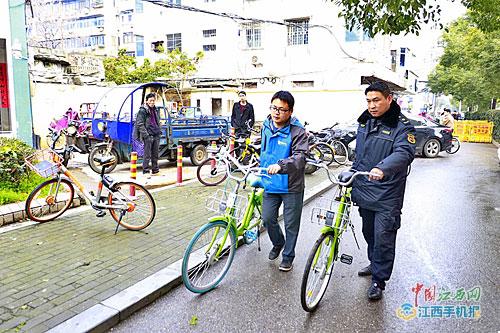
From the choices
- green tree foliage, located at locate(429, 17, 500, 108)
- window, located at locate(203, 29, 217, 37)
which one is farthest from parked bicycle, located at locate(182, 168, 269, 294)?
window, located at locate(203, 29, 217, 37)

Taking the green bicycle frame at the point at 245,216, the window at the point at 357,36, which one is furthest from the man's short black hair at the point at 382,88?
the window at the point at 357,36

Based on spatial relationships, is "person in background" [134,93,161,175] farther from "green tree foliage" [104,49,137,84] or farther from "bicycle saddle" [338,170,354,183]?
"green tree foliage" [104,49,137,84]

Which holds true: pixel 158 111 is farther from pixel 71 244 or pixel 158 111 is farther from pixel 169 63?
A: pixel 169 63

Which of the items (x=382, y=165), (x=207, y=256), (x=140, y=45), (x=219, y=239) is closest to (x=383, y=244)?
(x=382, y=165)

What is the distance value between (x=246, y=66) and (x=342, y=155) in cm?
1414

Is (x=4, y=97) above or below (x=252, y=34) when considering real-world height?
below

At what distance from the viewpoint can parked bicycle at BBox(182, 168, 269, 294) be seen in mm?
3750

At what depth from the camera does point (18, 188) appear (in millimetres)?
6457

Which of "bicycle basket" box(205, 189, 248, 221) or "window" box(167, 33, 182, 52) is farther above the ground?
"window" box(167, 33, 182, 52)

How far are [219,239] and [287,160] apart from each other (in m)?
1.02

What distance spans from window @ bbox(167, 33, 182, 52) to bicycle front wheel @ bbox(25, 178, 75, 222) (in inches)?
879

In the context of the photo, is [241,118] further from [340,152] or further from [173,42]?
[173,42]

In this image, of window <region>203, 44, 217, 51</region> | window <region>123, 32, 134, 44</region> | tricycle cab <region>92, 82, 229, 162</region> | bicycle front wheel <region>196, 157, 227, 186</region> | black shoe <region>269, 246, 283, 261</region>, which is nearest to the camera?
black shoe <region>269, 246, 283, 261</region>

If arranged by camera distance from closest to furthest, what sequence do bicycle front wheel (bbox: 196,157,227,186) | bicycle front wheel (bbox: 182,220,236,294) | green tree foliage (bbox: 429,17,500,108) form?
bicycle front wheel (bbox: 182,220,236,294) → bicycle front wheel (bbox: 196,157,227,186) → green tree foliage (bbox: 429,17,500,108)
